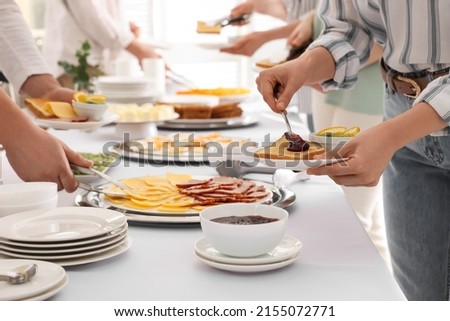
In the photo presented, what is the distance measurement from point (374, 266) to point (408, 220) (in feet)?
2.08

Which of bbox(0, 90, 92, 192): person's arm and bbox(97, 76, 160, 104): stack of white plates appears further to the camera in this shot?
bbox(97, 76, 160, 104): stack of white plates

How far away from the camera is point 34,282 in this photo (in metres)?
0.90

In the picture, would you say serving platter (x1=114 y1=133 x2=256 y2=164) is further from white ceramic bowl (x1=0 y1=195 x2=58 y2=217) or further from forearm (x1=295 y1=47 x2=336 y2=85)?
white ceramic bowl (x1=0 y1=195 x2=58 y2=217)

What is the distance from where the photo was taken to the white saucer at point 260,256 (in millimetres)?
1000

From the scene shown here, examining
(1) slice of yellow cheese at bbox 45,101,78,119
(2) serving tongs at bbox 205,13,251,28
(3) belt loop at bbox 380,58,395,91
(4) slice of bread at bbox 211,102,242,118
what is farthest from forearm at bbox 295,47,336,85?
(2) serving tongs at bbox 205,13,251,28

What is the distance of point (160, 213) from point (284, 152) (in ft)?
0.80

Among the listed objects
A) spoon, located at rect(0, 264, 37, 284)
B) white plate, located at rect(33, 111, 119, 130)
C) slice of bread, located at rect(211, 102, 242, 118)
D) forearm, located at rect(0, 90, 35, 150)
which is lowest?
spoon, located at rect(0, 264, 37, 284)

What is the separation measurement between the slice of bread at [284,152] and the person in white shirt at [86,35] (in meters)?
2.52

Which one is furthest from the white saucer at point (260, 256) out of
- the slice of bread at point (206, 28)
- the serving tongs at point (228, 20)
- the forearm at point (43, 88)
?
the serving tongs at point (228, 20)

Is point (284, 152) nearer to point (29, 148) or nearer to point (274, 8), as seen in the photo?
point (29, 148)

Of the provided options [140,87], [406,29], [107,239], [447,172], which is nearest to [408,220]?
[447,172]

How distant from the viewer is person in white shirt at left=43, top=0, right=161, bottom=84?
3.71m

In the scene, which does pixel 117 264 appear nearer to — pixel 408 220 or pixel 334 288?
pixel 334 288

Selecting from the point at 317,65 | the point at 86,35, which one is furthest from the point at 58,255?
the point at 86,35
